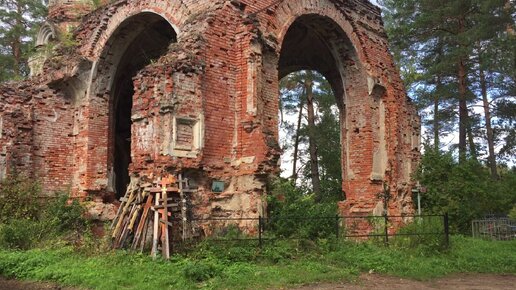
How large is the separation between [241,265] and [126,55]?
10.3 m

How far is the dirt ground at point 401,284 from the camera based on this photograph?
7.96m

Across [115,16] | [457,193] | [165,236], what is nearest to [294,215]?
[165,236]

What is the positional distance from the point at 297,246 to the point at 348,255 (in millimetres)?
1049

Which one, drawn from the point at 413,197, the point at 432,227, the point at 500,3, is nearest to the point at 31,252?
the point at 432,227

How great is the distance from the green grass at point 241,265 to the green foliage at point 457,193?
16.8ft

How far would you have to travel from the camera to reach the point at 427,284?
8.71 m

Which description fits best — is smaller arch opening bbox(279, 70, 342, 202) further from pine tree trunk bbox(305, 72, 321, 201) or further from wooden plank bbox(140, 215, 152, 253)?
wooden plank bbox(140, 215, 152, 253)

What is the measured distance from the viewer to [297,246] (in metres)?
10.2

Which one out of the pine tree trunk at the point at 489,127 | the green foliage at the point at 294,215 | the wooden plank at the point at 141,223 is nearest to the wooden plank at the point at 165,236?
the wooden plank at the point at 141,223

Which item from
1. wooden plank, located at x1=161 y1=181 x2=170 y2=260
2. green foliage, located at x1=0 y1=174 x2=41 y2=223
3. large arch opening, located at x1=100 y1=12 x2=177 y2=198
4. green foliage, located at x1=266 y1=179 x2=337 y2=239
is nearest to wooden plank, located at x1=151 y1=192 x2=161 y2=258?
wooden plank, located at x1=161 y1=181 x2=170 y2=260

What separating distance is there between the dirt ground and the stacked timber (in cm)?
185

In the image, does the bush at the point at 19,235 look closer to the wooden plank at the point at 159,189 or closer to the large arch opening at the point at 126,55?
the wooden plank at the point at 159,189

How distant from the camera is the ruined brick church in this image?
1077cm

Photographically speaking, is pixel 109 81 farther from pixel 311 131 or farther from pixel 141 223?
pixel 311 131
